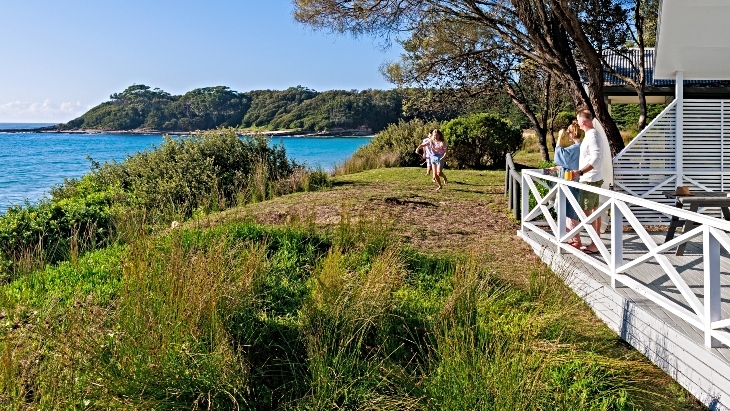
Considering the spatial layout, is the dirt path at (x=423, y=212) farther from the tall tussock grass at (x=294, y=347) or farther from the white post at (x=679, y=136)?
the white post at (x=679, y=136)

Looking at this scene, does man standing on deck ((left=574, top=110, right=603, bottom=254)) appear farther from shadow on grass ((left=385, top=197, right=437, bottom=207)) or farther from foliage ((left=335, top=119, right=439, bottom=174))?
foliage ((left=335, top=119, right=439, bottom=174))

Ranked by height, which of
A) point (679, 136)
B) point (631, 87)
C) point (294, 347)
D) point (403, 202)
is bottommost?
point (294, 347)

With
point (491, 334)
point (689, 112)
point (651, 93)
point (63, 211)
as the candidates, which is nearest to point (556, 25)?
point (689, 112)

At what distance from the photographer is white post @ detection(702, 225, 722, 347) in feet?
13.7

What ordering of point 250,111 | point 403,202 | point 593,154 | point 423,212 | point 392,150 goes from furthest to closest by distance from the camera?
point 250,111, point 392,150, point 403,202, point 423,212, point 593,154

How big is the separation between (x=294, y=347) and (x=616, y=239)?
125 inches

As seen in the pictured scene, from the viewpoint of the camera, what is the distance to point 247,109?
312ft

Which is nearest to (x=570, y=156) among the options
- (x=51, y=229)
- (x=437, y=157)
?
(x=437, y=157)

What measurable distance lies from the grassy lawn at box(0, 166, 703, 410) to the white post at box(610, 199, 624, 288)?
0.50 meters

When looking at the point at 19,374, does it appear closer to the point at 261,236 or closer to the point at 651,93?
the point at 261,236

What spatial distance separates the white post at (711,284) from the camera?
13.7 feet

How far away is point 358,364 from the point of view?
4312 millimetres

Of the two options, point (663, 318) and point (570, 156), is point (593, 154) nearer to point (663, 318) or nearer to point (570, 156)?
point (570, 156)

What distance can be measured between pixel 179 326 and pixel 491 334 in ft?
7.54
